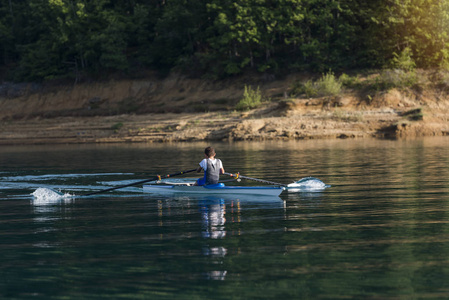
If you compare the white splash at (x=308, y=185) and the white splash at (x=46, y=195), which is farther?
the white splash at (x=46, y=195)

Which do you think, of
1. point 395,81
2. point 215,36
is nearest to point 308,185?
point 395,81

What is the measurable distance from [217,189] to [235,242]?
6.81m

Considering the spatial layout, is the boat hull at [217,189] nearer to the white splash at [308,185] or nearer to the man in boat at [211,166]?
the man in boat at [211,166]

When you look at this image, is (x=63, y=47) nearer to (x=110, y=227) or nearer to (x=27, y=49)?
(x=27, y=49)

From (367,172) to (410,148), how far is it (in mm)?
11844

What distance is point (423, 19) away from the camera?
2012 inches

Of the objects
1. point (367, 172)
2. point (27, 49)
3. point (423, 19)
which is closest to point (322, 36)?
point (423, 19)

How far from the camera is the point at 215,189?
698 inches

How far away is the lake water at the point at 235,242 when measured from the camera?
8.27 meters

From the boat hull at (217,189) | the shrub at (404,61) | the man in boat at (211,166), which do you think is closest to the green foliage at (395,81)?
the shrub at (404,61)

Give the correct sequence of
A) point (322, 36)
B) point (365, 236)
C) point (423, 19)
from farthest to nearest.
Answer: point (322, 36) → point (423, 19) → point (365, 236)

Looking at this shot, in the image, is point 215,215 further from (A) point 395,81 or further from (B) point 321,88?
(A) point 395,81

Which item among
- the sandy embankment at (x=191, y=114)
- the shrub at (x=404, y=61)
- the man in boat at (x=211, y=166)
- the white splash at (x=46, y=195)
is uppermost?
the shrub at (x=404, y=61)

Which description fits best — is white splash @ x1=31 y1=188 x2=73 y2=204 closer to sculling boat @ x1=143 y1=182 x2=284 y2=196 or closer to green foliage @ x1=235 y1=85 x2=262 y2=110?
sculling boat @ x1=143 y1=182 x2=284 y2=196
